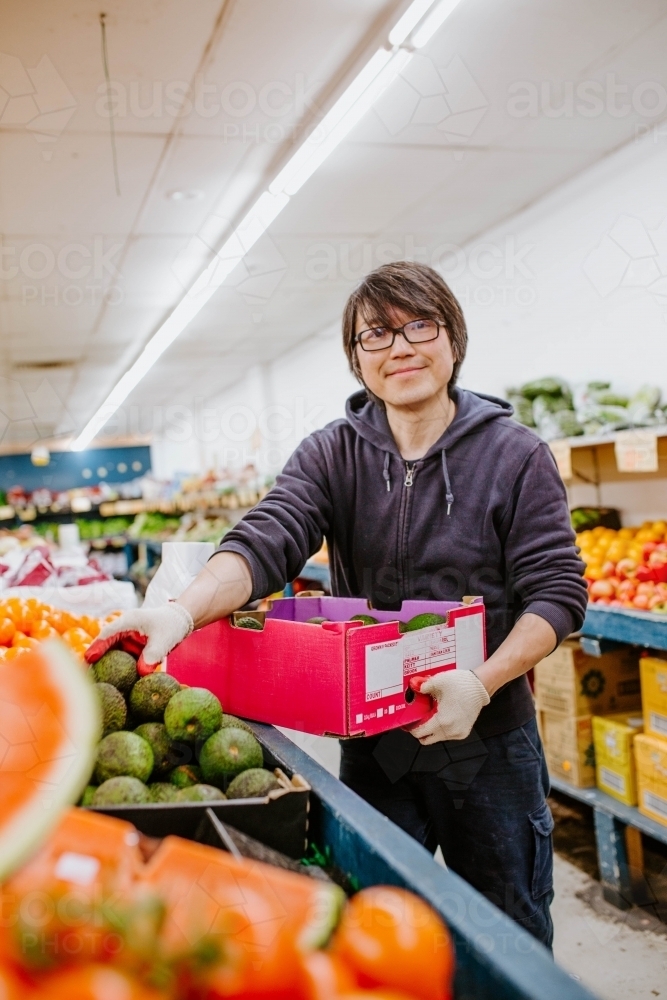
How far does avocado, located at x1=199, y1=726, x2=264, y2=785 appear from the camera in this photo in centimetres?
101

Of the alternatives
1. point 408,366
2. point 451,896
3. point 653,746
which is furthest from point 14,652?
point 653,746

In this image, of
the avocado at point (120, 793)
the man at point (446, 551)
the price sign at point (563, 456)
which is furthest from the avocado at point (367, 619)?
the price sign at point (563, 456)

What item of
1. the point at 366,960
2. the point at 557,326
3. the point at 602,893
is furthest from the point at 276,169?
the point at 366,960

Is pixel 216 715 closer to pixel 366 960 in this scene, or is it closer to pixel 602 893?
pixel 366 960

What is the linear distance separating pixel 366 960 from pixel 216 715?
533 millimetres

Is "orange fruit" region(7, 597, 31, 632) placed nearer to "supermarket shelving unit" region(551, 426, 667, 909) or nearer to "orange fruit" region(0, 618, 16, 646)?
"orange fruit" region(0, 618, 16, 646)

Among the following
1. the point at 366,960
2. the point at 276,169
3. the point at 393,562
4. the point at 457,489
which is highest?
the point at 276,169

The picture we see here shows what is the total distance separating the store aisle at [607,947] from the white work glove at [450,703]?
4.24 ft

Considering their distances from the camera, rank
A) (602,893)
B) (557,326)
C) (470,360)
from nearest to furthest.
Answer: (602,893), (557,326), (470,360)

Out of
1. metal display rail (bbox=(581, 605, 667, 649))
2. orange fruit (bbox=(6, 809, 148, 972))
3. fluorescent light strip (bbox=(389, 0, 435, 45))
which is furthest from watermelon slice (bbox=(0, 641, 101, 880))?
fluorescent light strip (bbox=(389, 0, 435, 45))

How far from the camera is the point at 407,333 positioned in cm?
157

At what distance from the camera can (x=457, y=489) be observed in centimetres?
158

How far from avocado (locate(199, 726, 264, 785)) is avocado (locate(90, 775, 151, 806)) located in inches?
5.1

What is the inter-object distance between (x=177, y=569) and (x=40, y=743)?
3.14 ft
